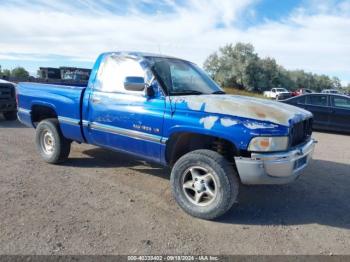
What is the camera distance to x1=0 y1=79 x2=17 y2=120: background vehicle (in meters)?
10.8

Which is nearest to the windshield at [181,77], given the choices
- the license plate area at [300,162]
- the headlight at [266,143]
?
the headlight at [266,143]

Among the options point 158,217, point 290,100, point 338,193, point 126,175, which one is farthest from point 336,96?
point 158,217

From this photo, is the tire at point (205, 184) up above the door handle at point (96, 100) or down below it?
below

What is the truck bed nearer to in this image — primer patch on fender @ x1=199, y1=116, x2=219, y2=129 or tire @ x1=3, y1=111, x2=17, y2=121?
primer patch on fender @ x1=199, y1=116, x2=219, y2=129

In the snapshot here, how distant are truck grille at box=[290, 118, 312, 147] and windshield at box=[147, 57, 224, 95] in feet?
4.59

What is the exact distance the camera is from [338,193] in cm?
531

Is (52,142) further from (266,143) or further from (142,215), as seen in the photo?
(266,143)

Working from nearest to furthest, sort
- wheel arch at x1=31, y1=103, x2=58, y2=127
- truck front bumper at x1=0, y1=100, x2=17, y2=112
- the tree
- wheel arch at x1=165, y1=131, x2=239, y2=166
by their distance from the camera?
wheel arch at x1=165, y1=131, x2=239, y2=166
wheel arch at x1=31, y1=103, x2=58, y2=127
truck front bumper at x1=0, y1=100, x2=17, y2=112
the tree

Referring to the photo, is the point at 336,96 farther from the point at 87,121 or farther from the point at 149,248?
the point at 149,248

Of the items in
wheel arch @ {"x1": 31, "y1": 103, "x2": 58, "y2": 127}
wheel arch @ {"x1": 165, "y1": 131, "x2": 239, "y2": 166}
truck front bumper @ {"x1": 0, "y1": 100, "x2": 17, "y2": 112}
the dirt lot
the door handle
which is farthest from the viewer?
truck front bumper @ {"x1": 0, "y1": 100, "x2": 17, "y2": 112}

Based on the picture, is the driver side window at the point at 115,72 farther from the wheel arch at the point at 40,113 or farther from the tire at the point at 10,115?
the tire at the point at 10,115

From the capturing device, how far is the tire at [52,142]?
6020mm

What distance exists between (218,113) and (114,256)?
191 centimetres

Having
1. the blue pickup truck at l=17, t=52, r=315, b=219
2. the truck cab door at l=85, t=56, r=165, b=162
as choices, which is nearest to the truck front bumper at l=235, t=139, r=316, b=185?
the blue pickup truck at l=17, t=52, r=315, b=219
